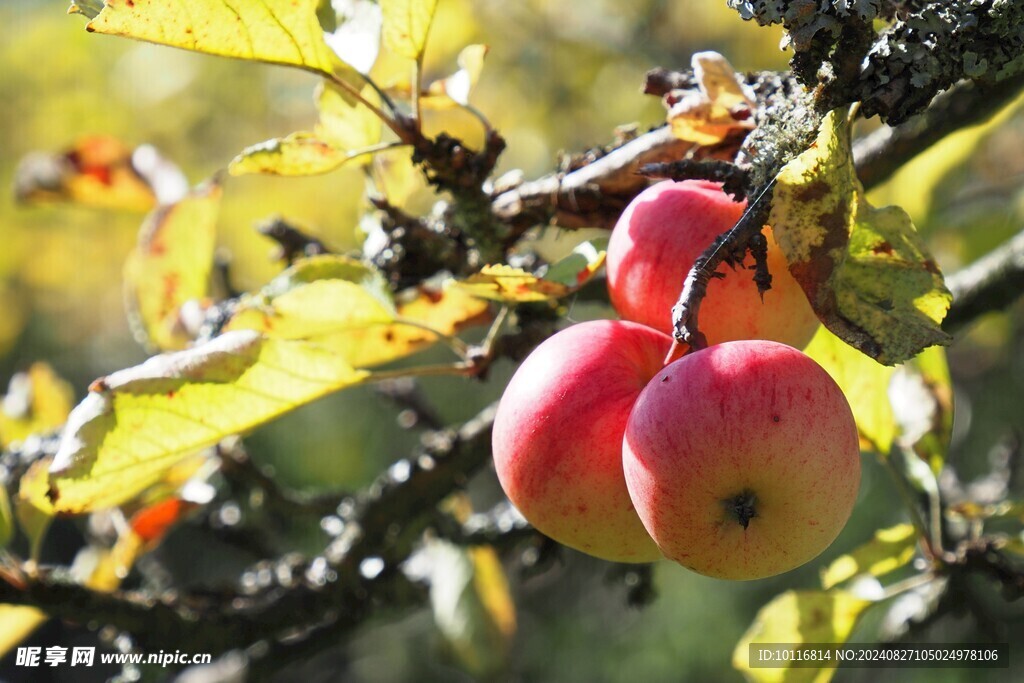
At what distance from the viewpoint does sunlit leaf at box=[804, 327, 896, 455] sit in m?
0.94

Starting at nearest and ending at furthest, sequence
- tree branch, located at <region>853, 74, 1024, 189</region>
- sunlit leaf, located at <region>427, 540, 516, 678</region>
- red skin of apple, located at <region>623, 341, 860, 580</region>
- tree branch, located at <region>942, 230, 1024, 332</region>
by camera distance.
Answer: red skin of apple, located at <region>623, 341, 860, 580</region> → tree branch, located at <region>853, 74, 1024, 189</region> → tree branch, located at <region>942, 230, 1024, 332</region> → sunlit leaf, located at <region>427, 540, 516, 678</region>

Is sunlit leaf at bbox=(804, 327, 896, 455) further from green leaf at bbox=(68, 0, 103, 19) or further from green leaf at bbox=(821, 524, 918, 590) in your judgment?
green leaf at bbox=(68, 0, 103, 19)

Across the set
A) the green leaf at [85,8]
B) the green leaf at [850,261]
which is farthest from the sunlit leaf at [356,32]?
the green leaf at [850,261]

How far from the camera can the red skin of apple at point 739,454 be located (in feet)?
1.95

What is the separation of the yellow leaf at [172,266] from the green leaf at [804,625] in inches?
30.4

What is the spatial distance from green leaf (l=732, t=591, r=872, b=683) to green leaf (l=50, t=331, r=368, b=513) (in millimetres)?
535

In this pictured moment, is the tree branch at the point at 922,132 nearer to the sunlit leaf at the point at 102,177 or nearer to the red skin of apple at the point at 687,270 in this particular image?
the red skin of apple at the point at 687,270

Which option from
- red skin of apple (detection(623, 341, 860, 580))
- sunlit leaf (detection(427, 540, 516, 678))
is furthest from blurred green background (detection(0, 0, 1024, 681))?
red skin of apple (detection(623, 341, 860, 580))

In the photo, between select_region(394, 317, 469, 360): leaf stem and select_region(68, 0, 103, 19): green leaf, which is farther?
select_region(394, 317, 469, 360): leaf stem

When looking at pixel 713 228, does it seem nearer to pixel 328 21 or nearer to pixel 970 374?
pixel 328 21

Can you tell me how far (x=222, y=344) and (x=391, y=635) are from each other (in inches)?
111

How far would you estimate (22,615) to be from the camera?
1230 mm

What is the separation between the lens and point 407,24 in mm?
842

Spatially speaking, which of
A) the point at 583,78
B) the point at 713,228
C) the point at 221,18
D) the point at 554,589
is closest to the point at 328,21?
the point at 221,18
